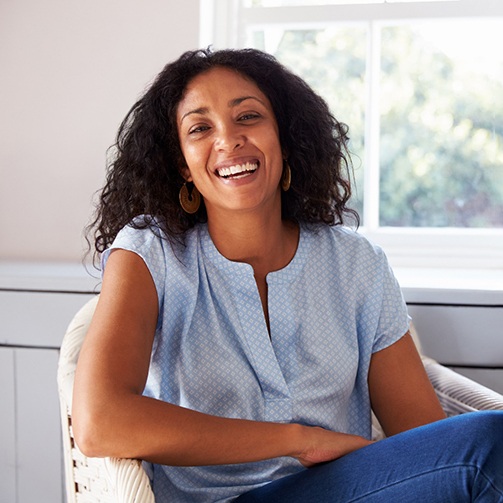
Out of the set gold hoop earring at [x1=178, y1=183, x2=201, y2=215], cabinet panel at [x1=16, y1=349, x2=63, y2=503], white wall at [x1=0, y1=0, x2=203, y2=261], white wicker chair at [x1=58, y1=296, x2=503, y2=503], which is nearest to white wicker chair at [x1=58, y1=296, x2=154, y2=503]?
white wicker chair at [x1=58, y1=296, x2=503, y2=503]

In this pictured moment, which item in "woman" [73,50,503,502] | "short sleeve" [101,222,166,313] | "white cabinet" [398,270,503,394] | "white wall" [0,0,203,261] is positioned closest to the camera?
"woman" [73,50,503,502]

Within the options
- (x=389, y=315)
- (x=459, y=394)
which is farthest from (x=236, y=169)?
(x=459, y=394)

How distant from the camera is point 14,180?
7.66ft

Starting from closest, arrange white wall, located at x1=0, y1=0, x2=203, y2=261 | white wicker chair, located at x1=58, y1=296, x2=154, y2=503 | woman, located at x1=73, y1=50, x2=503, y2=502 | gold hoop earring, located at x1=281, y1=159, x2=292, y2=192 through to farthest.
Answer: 1. white wicker chair, located at x1=58, y1=296, x2=154, y2=503
2. woman, located at x1=73, y1=50, x2=503, y2=502
3. gold hoop earring, located at x1=281, y1=159, x2=292, y2=192
4. white wall, located at x1=0, y1=0, x2=203, y2=261

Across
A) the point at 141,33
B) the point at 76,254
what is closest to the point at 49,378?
the point at 76,254

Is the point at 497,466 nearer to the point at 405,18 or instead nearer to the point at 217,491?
the point at 217,491

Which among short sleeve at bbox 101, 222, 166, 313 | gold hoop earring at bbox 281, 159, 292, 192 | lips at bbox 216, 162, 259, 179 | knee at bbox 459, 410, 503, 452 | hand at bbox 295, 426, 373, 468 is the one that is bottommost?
hand at bbox 295, 426, 373, 468

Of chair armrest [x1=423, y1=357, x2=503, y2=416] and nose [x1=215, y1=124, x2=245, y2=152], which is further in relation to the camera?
chair armrest [x1=423, y1=357, x2=503, y2=416]

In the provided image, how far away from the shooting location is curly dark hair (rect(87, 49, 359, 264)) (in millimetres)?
1508

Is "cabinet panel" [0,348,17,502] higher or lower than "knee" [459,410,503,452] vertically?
lower

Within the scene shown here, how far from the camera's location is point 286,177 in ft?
5.24

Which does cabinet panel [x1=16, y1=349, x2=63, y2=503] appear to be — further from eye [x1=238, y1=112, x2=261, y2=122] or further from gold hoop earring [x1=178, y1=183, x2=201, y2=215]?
eye [x1=238, y1=112, x2=261, y2=122]

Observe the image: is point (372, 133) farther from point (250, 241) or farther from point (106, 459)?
point (106, 459)

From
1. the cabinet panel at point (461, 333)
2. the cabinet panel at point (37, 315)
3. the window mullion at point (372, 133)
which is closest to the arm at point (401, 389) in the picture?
the cabinet panel at point (461, 333)
